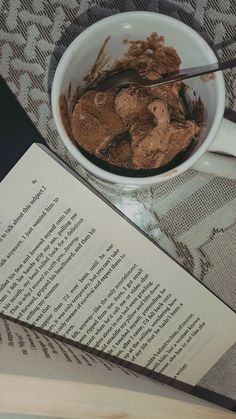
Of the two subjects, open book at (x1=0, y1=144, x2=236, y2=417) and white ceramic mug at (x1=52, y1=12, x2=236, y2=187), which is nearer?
white ceramic mug at (x1=52, y1=12, x2=236, y2=187)

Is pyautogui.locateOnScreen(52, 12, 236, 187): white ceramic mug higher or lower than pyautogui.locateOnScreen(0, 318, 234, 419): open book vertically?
higher

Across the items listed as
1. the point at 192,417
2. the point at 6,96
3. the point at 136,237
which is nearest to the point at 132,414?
the point at 192,417

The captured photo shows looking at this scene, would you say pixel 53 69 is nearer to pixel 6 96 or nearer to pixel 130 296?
pixel 6 96

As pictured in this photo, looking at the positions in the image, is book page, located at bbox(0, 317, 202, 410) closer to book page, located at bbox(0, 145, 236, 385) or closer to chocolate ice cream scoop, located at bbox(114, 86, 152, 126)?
book page, located at bbox(0, 145, 236, 385)

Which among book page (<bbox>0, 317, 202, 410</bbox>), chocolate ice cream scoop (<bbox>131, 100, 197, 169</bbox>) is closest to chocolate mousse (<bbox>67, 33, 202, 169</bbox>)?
chocolate ice cream scoop (<bbox>131, 100, 197, 169</bbox>)

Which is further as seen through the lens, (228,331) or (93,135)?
(228,331)

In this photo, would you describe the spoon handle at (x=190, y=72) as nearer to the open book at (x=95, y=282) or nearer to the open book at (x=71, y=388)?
→ the open book at (x=95, y=282)

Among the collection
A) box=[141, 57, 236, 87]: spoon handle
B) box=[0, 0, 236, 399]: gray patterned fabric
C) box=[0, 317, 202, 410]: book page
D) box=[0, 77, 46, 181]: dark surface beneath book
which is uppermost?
box=[141, 57, 236, 87]: spoon handle

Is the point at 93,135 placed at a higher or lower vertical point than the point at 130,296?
higher
